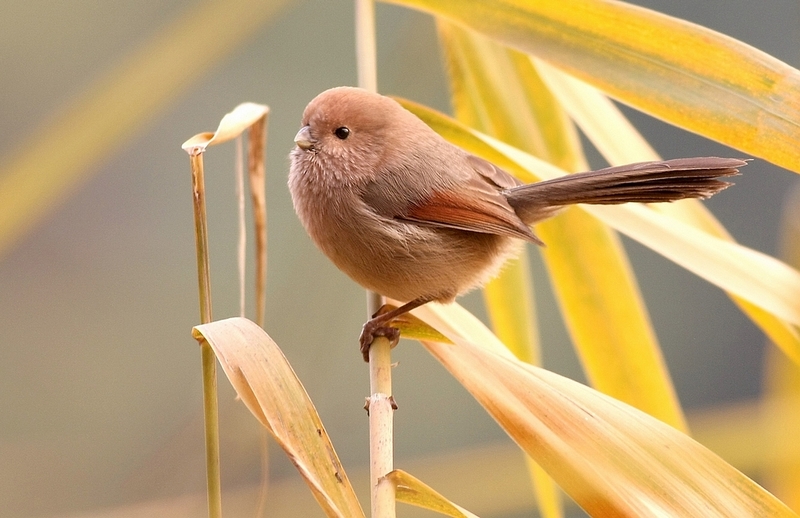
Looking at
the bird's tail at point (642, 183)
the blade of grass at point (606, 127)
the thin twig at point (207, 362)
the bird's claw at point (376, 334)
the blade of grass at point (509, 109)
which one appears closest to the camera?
the thin twig at point (207, 362)

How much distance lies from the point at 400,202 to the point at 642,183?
630 millimetres

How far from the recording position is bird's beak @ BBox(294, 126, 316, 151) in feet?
6.81

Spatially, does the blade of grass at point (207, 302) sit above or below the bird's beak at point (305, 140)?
below

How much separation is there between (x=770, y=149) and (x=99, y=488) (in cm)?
340

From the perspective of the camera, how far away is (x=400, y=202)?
2037mm

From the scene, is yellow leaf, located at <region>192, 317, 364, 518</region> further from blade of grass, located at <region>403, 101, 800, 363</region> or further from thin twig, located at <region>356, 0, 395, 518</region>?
blade of grass, located at <region>403, 101, 800, 363</region>

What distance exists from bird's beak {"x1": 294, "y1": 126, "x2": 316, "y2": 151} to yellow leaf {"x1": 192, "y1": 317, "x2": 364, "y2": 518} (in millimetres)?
901

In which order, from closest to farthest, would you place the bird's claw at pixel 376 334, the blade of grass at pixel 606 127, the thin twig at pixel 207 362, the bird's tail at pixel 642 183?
1. the thin twig at pixel 207 362
2. the bird's tail at pixel 642 183
3. the bird's claw at pixel 376 334
4. the blade of grass at pixel 606 127

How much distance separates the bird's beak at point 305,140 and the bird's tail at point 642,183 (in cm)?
62

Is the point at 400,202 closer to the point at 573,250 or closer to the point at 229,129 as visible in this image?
the point at 573,250

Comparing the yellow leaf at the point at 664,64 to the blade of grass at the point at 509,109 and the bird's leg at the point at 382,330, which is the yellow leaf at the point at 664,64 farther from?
the bird's leg at the point at 382,330

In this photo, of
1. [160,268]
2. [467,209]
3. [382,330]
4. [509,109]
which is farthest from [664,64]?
[160,268]

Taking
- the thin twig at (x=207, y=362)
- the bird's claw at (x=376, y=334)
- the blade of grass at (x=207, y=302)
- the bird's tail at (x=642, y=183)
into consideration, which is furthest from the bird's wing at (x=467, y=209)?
the thin twig at (x=207, y=362)

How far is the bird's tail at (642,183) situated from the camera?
1.62 meters
